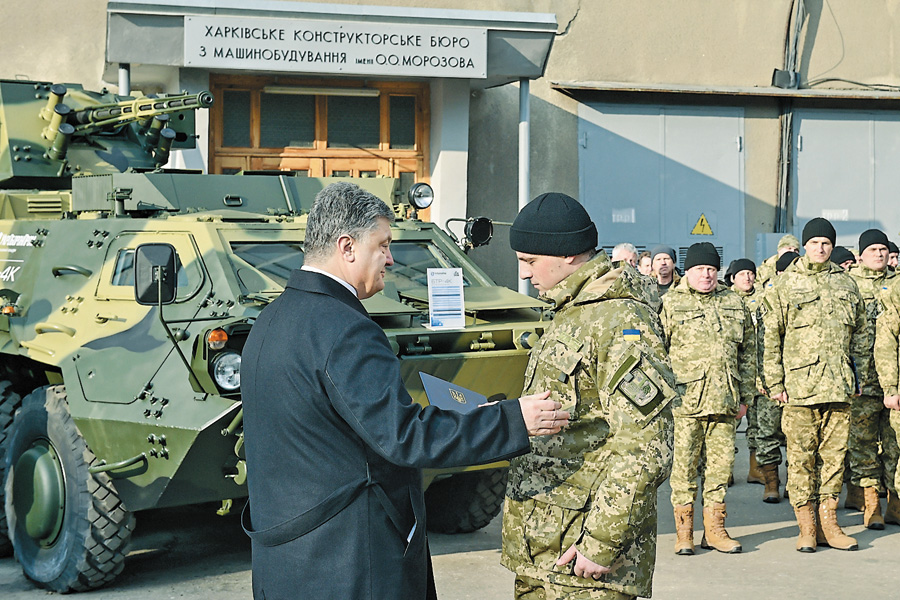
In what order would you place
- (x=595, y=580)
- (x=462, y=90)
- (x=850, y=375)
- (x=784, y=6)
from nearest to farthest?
(x=595, y=580) → (x=850, y=375) → (x=462, y=90) → (x=784, y=6)

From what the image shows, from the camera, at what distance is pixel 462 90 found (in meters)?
12.5

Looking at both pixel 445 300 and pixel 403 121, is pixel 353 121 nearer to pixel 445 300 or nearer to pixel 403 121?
pixel 403 121

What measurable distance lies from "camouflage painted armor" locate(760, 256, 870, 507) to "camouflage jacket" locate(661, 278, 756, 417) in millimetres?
167

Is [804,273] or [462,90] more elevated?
[462,90]

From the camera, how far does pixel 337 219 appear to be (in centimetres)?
279

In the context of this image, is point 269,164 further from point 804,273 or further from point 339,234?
point 339,234

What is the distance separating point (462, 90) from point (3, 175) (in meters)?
5.78

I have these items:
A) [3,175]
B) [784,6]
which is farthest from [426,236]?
[784,6]

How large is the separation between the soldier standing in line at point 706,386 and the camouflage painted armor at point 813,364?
213 mm

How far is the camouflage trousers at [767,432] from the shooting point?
8.15 metres

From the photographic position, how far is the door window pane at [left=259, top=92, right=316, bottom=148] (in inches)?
496

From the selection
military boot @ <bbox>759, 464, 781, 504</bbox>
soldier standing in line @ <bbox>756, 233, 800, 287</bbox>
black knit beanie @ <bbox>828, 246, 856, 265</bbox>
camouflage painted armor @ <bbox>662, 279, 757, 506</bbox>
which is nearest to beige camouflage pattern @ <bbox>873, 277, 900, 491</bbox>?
camouflage painted armor @ <bbox>662, 279, 757, 506</bbox>

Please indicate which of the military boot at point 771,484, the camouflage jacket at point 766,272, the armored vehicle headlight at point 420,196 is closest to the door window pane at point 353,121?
the camouflage jacket at point 766,272

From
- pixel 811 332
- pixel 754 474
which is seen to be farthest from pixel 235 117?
pixel 811 332
